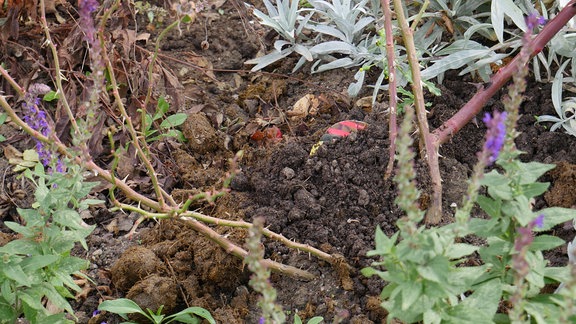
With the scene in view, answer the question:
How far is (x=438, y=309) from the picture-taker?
1966 millimetres

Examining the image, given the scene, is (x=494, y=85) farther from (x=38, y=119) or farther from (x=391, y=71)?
(x=38, y=119)

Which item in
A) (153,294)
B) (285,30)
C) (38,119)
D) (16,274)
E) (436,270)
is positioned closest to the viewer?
(436,270)

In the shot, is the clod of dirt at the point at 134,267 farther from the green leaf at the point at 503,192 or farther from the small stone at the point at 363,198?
the green leaf at the point at 503,192

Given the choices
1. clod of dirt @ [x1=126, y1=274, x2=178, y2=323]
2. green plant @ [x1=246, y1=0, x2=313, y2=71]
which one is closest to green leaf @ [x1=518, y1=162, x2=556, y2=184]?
clod of dirt @ [x1=126, y1=274, x2=178, y2=323]

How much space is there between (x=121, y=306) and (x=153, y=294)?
16 centimetres

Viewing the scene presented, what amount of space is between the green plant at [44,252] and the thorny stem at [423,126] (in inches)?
51.9

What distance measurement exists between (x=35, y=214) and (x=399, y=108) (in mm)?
1739

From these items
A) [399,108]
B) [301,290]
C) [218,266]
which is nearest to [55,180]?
[218,266]

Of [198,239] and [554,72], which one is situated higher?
[554,72]

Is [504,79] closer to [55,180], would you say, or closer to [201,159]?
[201,159]

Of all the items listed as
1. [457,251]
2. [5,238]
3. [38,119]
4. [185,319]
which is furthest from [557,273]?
[5,238]

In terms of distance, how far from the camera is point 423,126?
3.07 m

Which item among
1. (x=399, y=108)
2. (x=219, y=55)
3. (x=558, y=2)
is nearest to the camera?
(x=399, y=108)

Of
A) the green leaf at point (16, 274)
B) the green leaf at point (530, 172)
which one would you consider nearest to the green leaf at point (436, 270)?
the green leaf at point (530, 172)
